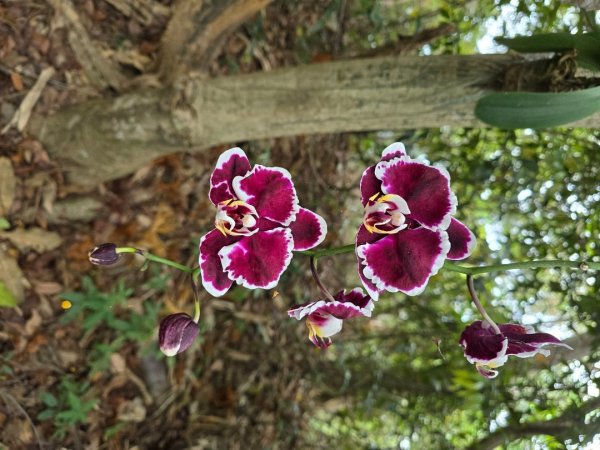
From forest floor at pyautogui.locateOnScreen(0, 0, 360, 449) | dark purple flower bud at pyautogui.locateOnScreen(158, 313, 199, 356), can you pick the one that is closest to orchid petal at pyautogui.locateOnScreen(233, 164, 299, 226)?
dark purple flower bud at pyautogui.locateOnScreen(158, 313, 199, 356)

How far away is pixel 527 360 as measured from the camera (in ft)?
6.89

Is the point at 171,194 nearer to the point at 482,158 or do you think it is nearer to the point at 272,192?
the point at 482,158

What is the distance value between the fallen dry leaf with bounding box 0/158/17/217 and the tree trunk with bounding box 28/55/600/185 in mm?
136

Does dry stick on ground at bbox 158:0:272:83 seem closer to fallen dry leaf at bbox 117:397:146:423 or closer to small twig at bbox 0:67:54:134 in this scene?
small twig at bbox 0:67:54:134

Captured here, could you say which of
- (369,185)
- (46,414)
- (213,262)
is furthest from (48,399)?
(369,185)

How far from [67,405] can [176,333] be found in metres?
1.21

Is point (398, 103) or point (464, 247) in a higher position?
point (398, 103)

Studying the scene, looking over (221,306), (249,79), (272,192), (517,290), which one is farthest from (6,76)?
(517,290)

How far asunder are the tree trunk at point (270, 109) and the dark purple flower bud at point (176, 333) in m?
0.75

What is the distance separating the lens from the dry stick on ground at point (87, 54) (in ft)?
6.47

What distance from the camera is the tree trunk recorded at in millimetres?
1439

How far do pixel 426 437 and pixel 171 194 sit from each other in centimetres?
155

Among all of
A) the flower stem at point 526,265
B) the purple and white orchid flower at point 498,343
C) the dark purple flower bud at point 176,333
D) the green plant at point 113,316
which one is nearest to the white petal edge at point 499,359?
the purple and white orchid flower at point 498,343

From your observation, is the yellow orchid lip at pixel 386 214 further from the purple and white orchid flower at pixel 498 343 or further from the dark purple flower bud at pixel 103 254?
the dark purple flower bud at pixel 103 254
